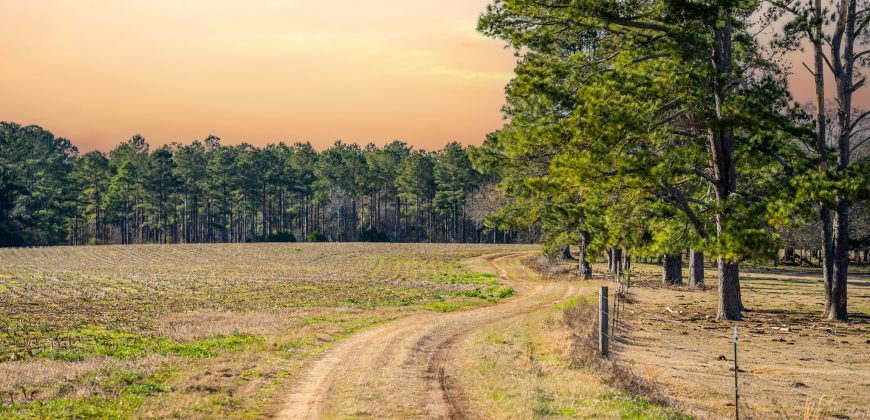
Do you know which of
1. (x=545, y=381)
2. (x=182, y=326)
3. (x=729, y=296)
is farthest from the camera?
(x=729, y=296)

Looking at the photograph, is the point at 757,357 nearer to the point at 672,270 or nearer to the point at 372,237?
the point at 672,270

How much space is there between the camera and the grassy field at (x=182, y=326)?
43.0 ft

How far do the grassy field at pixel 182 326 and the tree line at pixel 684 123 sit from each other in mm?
9538

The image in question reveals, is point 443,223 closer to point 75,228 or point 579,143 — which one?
point 75,228

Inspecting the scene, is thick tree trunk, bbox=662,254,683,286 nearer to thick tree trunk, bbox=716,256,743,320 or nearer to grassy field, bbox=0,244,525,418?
grassy field, bbox=0,244,525,418

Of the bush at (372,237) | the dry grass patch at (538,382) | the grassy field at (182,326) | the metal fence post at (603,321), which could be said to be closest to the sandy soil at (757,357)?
the metal fence post at (603,321)

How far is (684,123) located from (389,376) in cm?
1820

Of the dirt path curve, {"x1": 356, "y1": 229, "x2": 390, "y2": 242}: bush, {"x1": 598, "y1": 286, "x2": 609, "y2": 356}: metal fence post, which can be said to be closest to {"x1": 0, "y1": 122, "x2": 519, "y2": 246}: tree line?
{"x1": 356, "y1": 229, "x2": 390, "y2": 242}: bush

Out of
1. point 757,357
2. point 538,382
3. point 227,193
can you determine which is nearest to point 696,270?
point 757,357

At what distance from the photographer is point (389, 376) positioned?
14.8 m

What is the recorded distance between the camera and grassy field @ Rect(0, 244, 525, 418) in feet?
43.0

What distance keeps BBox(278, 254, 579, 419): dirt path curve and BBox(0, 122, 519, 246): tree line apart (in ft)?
332

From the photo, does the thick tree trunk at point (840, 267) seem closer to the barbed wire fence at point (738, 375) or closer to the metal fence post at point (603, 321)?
the barbed wire fence at point (738, 375)

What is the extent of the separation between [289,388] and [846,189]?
18593 mm
